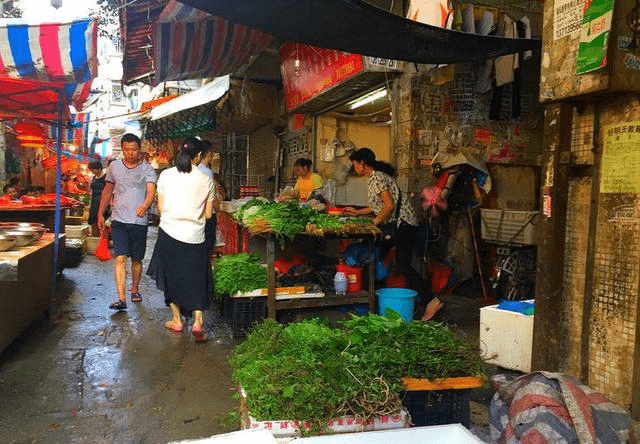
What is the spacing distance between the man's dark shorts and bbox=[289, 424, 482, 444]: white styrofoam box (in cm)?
505

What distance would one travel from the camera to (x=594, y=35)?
2.90m

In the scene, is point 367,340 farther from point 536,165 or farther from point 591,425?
point 536,165

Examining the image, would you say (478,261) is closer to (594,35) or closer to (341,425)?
(594,35)

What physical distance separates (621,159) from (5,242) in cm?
517

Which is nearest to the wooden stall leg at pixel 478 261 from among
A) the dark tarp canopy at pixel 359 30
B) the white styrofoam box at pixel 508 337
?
the white styrofoam box at pixel 508 337

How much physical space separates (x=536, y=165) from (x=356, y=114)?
3830mm

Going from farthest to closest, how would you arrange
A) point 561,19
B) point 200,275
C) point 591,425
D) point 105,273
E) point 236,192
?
point 236,192 < point 105,273 < point 200,275 < point 561,19 < point 591,425

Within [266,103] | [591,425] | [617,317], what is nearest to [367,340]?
[591,425]

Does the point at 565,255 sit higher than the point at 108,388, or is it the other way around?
the point at 565,255

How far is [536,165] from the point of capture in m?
8.10

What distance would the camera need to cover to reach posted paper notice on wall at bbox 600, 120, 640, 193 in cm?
290

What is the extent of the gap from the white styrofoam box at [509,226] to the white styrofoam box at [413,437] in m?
5.16

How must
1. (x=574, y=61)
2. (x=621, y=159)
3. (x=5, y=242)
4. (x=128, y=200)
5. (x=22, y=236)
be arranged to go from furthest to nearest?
(x=128, y=200) < (x=22, y=236) < (x=5, y=242) < (x=574, y=61) < (x=621, y=159)

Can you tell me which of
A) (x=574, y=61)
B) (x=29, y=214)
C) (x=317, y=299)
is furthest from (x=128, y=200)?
(x=574, y=61)
